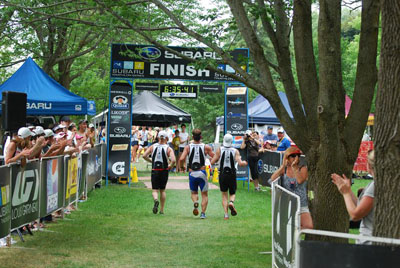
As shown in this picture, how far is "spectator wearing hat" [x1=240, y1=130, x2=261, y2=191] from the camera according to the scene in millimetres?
23673

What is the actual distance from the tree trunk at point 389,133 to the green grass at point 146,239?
4.62 meters

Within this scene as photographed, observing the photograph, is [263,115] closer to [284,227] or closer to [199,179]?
[199,179]

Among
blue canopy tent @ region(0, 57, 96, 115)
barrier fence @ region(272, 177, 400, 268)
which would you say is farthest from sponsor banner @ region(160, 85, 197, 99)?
barrier fence @ region(272, 177, 400, 268)

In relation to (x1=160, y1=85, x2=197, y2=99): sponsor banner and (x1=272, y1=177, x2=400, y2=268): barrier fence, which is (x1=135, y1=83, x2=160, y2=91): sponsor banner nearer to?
Result: (x1=160, y1=85, x2=197, y2=99): sponsor banner

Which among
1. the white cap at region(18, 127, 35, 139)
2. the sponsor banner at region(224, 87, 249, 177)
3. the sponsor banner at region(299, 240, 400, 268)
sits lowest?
the sponsor banner at region(299, 240, 400, 268)

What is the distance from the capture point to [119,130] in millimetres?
24188

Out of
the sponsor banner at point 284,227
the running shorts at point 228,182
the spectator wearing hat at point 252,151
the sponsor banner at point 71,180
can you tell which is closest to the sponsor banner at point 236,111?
the spectator wearing hat at point 252,151

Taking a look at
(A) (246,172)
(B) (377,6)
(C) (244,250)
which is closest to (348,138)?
(B) (377,6)

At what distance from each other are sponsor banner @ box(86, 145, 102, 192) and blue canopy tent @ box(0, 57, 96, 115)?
1447 millimetres

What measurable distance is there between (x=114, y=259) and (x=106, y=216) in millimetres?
5534

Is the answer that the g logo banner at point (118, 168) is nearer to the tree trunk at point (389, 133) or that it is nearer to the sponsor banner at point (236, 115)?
the sponsor banner at point (236, 115)

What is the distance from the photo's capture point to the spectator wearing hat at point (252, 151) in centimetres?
2367

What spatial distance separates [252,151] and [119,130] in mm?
4892

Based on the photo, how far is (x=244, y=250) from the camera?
11.5m
